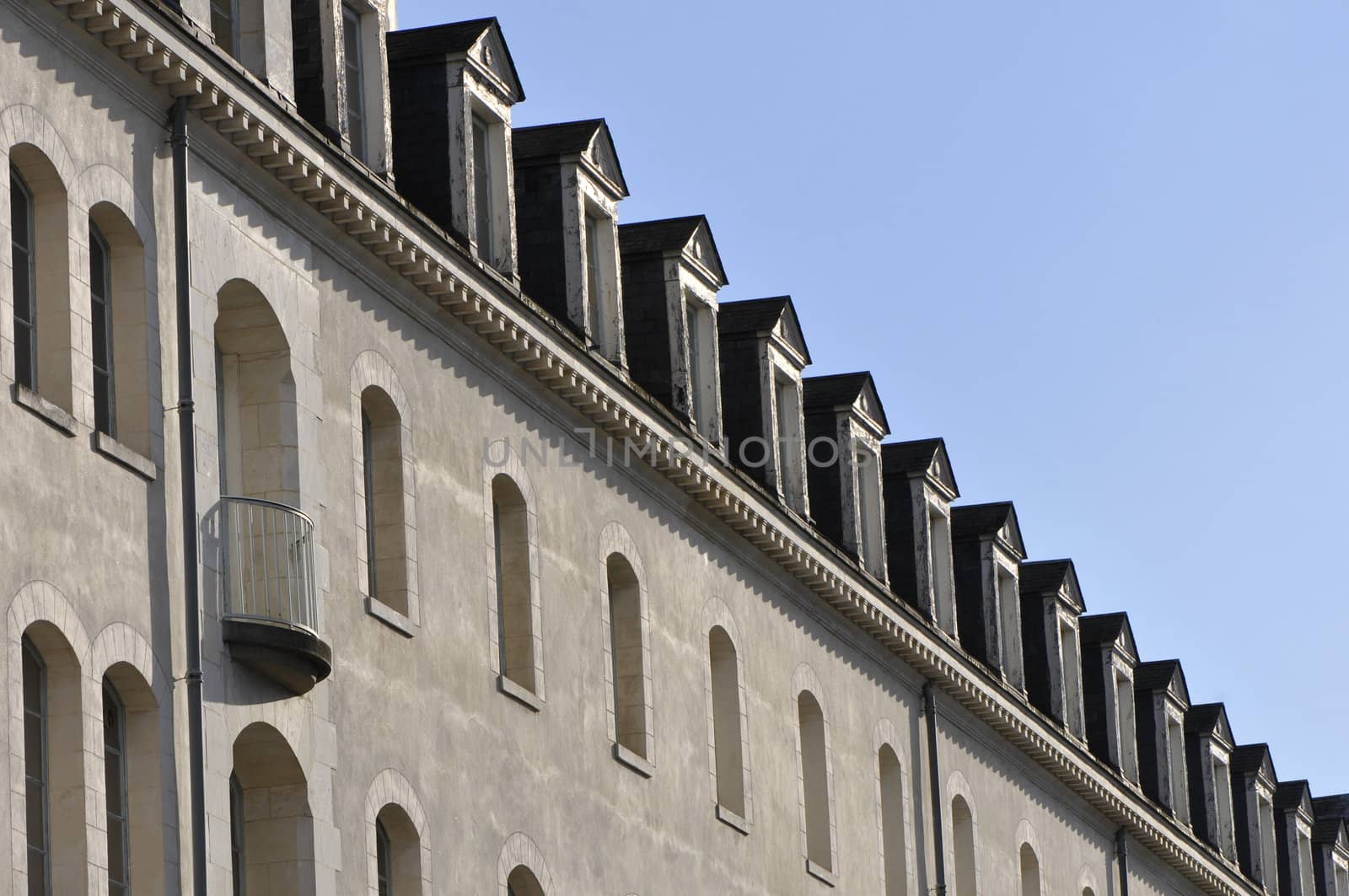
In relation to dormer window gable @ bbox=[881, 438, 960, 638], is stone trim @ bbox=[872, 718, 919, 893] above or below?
below

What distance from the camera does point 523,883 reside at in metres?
33.9

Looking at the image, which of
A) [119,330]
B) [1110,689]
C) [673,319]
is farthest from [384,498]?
[1110,689]

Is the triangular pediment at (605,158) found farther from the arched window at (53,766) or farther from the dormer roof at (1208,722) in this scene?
the dormer roof at (1208,722)

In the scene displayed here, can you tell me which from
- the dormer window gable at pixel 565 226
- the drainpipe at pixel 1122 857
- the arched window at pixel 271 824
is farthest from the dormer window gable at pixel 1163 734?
the arched window at pixel 271 824

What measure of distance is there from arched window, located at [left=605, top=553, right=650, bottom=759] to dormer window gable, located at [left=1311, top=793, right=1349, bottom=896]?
39.2 meters

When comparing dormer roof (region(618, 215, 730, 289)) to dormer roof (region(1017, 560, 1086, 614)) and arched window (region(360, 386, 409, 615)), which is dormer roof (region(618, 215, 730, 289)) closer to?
arched window (region(360, 386, 409, 615))

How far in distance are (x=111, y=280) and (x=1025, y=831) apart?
28.0 m

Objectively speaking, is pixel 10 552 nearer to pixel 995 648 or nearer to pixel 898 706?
pixel 898 706

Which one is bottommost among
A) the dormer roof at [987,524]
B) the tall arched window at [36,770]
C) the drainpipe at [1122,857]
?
the tall arched window at [36,770]

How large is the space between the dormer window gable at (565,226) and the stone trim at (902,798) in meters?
10.3

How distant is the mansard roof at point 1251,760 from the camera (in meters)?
67.8

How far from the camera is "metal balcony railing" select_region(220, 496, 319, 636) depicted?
28172 mm

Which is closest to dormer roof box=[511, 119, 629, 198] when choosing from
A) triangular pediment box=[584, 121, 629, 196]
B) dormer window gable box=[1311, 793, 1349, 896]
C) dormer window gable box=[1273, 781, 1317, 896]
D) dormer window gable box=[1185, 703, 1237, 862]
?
triangular pediment box=[584, 121, 629, 196]

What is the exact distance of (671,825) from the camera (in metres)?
37.6
